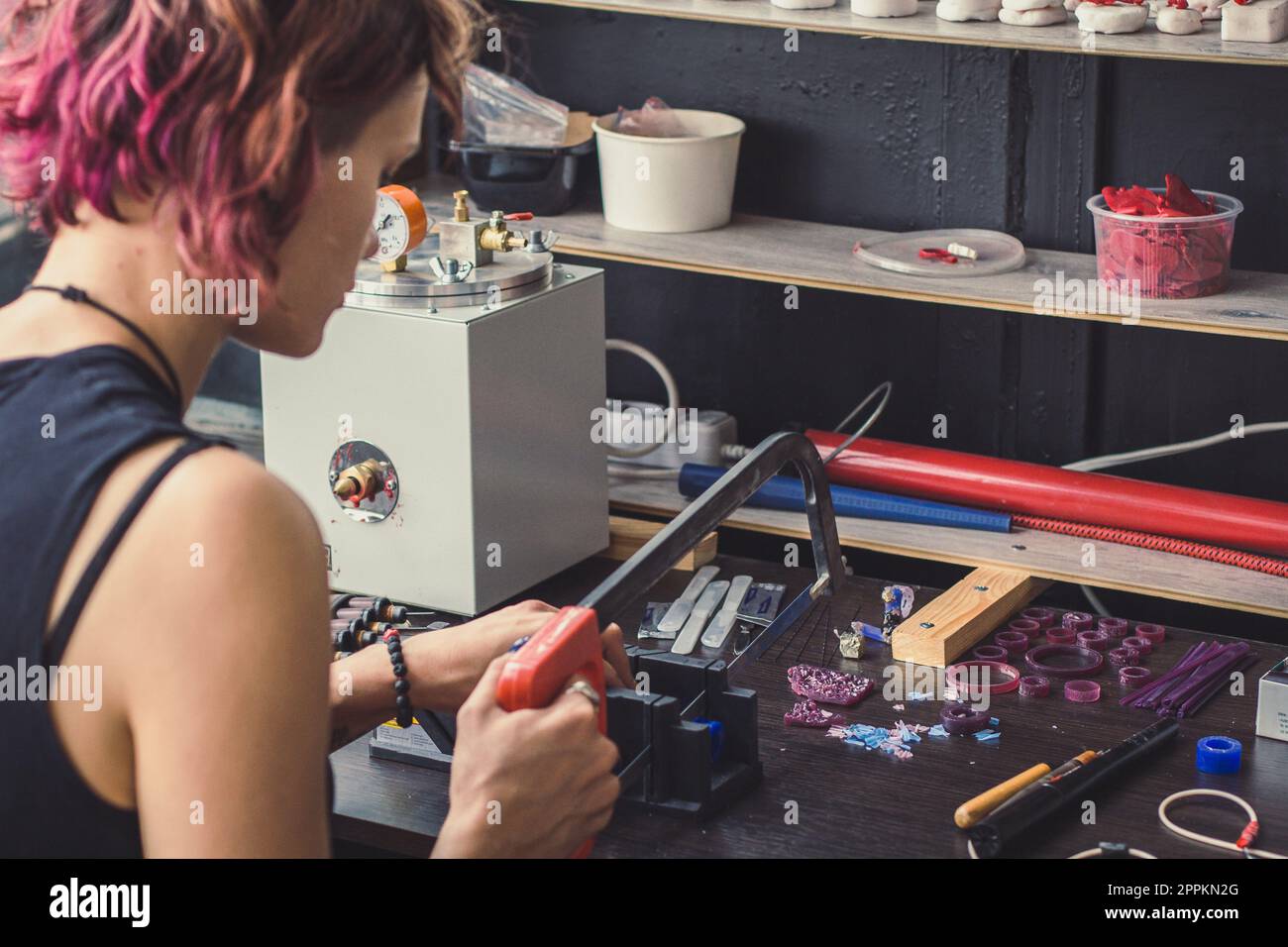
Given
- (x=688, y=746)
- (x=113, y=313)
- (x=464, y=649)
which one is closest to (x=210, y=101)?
(x=113, y=313)

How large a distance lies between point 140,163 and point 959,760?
944 millimetres

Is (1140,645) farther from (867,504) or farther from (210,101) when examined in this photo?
(210,101)

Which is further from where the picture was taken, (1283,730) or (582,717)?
(1283,730)

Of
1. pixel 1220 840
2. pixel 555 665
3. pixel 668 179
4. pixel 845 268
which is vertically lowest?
pixel 1220 840

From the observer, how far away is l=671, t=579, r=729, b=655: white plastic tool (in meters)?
1.76

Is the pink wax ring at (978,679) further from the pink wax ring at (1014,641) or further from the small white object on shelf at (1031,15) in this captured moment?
the small white object on shelf at (1031,15)

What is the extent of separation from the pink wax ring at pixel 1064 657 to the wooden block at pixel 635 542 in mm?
441

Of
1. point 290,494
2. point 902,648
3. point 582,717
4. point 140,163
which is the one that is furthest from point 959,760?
point 140,163

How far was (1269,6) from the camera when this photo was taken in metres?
1.74

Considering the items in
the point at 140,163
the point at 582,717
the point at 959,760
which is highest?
the point at 140,163

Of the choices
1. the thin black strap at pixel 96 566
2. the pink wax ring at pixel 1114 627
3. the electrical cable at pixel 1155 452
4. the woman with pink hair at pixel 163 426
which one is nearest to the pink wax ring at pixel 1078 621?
the pink wax ring at pixel 1114 627

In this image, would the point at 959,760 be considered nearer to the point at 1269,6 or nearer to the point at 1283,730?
the point at 1283,730

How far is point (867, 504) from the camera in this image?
2.09 m

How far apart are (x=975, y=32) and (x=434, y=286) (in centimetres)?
69
